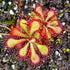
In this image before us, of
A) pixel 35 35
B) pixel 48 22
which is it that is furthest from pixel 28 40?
pixel 48 22

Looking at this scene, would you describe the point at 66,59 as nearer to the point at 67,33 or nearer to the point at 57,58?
the point at 57,58

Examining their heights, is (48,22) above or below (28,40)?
above

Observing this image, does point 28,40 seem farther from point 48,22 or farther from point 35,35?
point 48,22
